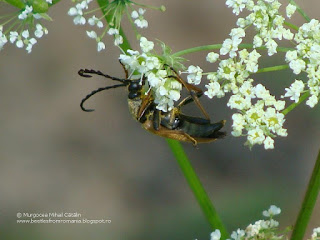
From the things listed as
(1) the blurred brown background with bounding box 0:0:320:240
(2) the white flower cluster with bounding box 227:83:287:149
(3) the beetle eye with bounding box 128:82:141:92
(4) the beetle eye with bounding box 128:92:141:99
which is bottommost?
(1) the blurred brown background with bounding box 0:0:320:240

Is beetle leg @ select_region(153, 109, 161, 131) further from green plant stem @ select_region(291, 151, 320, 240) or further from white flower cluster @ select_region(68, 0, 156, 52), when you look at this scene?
green plant stem @ select_region(291, 151, 320, 240)

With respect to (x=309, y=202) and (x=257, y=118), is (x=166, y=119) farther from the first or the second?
(x=309, y=202)

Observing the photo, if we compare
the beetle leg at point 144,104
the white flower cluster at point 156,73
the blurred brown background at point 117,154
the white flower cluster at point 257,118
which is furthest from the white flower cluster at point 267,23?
the blurred brown background at point 117,154

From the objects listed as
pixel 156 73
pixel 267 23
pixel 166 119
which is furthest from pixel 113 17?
pixel 267 23

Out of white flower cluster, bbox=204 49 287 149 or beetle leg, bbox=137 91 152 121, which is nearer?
white flower cluster, bbox=204 49 287 149

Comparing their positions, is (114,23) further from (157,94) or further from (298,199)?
(298,199)

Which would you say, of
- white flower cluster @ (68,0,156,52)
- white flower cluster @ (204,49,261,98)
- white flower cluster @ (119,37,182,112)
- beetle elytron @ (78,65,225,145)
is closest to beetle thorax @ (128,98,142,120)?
beetle elytron @ (78,65,225,145)

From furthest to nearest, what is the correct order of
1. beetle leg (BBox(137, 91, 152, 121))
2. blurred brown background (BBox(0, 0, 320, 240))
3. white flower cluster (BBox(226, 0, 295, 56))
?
blurred brown background (BBox(0, 0, 320, 240))
beetle leg (BBox(137, 91, 152, 121))
white flower cluster (BBox(226, 0, 295, 56))
